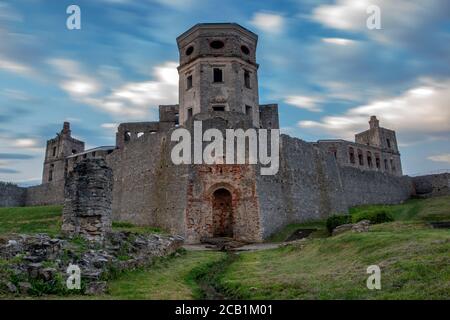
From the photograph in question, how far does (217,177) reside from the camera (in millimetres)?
27047

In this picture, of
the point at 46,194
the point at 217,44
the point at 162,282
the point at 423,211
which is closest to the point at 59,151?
the point at 46,194

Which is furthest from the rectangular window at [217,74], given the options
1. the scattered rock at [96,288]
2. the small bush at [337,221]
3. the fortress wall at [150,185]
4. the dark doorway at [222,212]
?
the scattered rock at [96,288]

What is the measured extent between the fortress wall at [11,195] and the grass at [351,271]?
4815 cm

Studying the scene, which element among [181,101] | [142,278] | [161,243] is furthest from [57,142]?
[142,278]

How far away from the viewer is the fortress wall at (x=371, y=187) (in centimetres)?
4312

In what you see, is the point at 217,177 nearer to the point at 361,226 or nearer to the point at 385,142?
the point at 361,226

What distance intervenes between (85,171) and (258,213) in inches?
578

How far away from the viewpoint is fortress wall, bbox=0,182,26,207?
53969 mm

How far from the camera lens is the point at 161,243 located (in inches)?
678

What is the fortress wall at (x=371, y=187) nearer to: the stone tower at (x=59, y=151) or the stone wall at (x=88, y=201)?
the stone wall at (x=88, y=201)

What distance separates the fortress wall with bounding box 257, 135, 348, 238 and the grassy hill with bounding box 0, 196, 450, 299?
9756 millimetres

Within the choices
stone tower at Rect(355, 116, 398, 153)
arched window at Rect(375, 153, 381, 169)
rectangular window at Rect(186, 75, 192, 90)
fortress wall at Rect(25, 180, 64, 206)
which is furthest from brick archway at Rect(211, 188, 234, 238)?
stone tower at Rect(355, 116, 398, 153)

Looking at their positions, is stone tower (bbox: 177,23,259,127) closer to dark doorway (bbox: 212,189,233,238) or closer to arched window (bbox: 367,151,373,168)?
dark doorway (bbox: 212,189,233,238)
